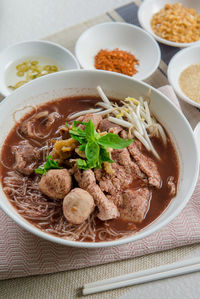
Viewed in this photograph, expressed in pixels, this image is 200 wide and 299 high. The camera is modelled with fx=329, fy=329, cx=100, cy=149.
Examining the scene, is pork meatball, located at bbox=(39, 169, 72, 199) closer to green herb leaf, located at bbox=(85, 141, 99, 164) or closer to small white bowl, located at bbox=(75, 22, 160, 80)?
green herb leaf, located at bbox=(85, 141, 99, 164)

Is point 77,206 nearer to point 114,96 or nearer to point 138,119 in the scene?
point 138,119

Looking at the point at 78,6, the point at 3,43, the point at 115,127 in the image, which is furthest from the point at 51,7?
the point at 115,127

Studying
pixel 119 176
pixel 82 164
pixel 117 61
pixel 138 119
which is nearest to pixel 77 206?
pixel 82 164

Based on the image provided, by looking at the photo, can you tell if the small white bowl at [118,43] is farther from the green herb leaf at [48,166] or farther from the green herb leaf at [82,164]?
the green herb leaf at [82,164]

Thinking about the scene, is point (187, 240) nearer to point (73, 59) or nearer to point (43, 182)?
point (43, 182)

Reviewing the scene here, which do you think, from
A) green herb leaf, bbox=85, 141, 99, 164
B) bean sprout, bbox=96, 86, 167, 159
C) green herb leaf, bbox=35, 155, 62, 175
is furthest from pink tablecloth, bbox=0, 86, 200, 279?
green herb leaf, bbox=85, 141, 99, 164

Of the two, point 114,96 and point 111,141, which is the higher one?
point 111,141
